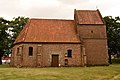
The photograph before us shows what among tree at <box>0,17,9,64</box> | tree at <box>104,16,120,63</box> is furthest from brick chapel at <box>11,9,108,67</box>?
tree at <box>104,16,120,63</box>

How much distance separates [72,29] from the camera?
45938mm

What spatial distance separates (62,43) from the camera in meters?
42.7

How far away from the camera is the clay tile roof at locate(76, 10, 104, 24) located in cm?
4588

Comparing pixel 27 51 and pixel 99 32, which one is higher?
pixel 99 32

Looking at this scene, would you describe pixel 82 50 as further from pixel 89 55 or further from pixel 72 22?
pixel 72 22

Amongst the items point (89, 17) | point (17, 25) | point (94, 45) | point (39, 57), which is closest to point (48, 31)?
point (39, 57)

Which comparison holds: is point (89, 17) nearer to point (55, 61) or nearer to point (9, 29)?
point (55, 61)

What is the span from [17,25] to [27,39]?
18675mm

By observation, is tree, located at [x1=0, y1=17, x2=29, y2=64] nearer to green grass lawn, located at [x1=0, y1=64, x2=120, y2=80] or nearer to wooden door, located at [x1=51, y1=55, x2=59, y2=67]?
wooden door, located at [x1=51, y1=55, x2=59, y2=67]

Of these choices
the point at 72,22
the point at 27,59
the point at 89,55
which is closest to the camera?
the point at 27,59

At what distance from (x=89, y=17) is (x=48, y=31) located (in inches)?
380

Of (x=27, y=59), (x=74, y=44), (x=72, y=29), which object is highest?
(x=72, y=29)

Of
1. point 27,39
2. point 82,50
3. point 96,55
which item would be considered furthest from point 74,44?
point 27,39

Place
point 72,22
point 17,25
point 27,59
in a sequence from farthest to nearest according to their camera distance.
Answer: point 17,25 → point 72,22 → point 27,59
